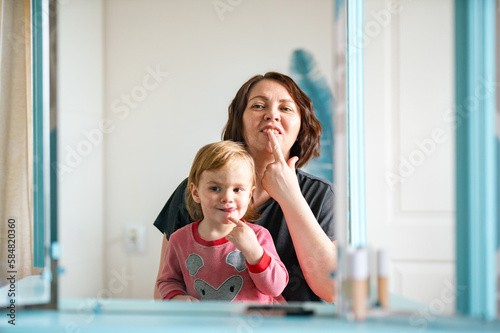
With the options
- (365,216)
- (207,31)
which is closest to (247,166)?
(365,216)

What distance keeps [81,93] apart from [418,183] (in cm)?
74

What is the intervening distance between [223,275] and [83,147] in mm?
458

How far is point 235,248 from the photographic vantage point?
2.74 ft

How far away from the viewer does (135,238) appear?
99 centimetres

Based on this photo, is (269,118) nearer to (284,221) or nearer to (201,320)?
(284,221)

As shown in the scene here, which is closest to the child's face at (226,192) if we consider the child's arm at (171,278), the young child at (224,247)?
the young child at (224,247)

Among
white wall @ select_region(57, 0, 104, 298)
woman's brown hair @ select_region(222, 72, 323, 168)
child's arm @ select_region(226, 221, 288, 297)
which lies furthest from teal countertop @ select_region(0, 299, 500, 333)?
woman's brown hair @ select_region(222, 72, 323, 168)

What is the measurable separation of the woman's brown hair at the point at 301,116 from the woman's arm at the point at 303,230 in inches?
2.6

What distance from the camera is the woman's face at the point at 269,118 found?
3.03 ft

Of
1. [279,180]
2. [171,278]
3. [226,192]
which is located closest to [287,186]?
[279,180]

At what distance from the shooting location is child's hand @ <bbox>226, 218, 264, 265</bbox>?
797mm

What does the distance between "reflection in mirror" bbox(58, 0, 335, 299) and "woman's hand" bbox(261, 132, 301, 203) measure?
150 millimetres

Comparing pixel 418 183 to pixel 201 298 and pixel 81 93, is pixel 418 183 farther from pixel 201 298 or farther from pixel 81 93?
pixel 81 93

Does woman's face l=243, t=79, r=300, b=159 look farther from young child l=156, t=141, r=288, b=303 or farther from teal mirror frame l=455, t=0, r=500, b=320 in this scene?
teal mirror frame l=455, t=0, r=500, b=320
